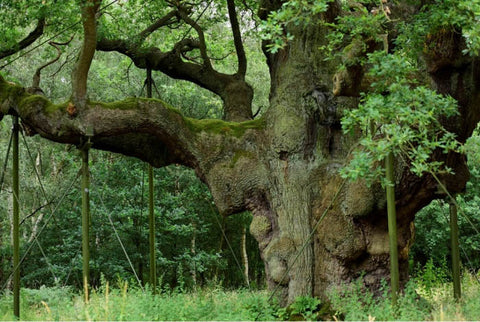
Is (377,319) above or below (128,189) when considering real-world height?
below

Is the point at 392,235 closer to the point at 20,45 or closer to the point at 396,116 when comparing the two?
the point at 396,116

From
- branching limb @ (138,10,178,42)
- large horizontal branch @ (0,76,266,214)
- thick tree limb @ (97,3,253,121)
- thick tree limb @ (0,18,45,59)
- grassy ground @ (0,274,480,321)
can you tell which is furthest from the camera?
branching limb @ (138,10,178,42)

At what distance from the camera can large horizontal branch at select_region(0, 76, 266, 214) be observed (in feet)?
27.6

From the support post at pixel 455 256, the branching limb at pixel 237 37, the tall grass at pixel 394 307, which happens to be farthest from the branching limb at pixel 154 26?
the support post at pixel 455 256

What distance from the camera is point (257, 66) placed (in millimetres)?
21688

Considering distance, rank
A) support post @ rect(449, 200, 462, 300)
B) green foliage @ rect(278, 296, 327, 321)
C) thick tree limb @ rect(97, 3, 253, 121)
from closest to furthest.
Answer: green foliage @ rect(278, 296, 327, 321) → support post @ rect(449, 200, 462, 300) → thick tree limb @ rect(97, 3, 253, 121)

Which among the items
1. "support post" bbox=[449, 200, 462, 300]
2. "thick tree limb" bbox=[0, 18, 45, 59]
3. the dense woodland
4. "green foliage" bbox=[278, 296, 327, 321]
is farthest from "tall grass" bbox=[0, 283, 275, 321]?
"thick tree limb" bbox=[0, 18, 45, 59]

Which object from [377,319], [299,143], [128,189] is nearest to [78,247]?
[128,189]

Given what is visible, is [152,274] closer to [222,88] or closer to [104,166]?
[222,88]

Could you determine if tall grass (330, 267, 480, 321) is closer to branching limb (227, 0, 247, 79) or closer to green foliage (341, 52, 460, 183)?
green foliage (341, 52, 460, 183)

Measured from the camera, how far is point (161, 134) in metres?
8.79

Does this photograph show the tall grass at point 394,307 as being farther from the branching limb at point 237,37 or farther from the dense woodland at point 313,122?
the branching limb at point 237,37

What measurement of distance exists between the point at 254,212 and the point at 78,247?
35.8 feet

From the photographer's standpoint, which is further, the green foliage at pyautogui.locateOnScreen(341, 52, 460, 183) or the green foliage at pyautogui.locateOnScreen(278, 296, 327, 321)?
the green foliage at pyautogui.locateOnScreen(278, 296, 327, 321)
